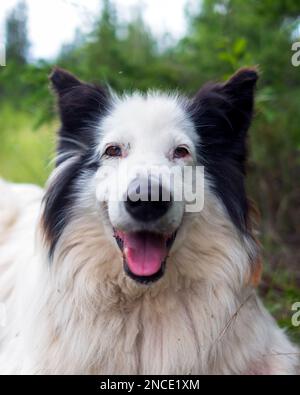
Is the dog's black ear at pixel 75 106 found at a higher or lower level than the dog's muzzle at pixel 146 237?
higher

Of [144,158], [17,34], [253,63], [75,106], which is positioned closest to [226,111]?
[144,158]

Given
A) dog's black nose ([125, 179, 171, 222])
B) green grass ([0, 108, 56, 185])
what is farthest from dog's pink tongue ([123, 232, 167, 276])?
green grass ([0, 108, 56, 185])

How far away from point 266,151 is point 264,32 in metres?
1.35

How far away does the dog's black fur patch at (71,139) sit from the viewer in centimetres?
386

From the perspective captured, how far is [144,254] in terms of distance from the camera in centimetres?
353

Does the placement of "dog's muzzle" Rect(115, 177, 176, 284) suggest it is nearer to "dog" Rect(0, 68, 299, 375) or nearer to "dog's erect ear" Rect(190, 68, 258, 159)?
"dog" Rect(0, 68, 299, 375)

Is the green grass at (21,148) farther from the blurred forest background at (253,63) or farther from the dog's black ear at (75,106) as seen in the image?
the dog's black ear at (75,106)

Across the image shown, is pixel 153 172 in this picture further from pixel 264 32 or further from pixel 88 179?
pixel 264 32

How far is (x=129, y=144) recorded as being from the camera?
3719 mm

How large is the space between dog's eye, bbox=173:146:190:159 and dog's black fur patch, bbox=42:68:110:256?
451 mm

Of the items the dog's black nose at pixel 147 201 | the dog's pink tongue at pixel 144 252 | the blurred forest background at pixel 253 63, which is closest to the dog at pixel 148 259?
the dog's pink tongue at pixel 144 252

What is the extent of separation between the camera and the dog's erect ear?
3990mm

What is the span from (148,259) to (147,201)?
381mm

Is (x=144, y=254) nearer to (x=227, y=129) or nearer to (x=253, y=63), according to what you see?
(x=227, y=129)
